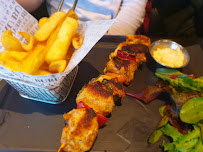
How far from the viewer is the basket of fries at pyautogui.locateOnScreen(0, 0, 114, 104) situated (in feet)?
4.49

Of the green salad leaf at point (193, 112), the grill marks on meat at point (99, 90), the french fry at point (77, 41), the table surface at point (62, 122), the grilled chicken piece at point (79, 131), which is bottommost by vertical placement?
the table surface at point (62, 122)

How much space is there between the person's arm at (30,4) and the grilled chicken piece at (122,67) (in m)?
1.69

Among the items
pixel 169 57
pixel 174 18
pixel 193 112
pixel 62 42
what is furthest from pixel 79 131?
pixel 174 18

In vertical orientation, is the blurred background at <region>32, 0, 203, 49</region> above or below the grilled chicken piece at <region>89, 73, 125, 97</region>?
above

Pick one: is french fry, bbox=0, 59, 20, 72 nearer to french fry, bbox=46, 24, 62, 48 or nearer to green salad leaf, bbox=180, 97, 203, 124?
french fry, bbox=46, 24, 62, 48

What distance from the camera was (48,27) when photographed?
1.59 metres

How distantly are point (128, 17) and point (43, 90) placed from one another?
201cm

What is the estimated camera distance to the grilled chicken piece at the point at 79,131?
1.25m

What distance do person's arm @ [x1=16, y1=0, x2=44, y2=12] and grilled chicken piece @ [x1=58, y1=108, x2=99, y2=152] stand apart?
200 cm

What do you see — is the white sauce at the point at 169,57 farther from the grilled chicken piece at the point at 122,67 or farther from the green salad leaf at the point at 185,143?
the green salad leaf at the point at 185,143

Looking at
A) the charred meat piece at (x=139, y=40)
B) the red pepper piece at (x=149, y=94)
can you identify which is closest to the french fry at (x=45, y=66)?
the red pepper piece at (x=149, y=94)

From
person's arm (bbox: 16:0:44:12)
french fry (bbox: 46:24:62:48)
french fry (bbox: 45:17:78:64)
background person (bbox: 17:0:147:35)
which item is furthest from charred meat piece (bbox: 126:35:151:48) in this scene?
person's arm (bbox: 16:0:44:12)

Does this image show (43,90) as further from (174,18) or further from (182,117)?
(174,18)

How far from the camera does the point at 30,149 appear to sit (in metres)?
1.46
